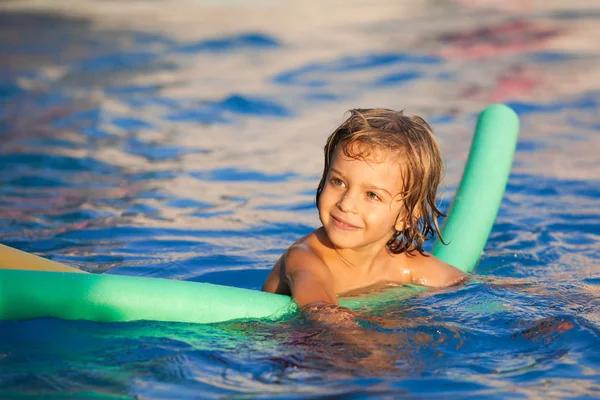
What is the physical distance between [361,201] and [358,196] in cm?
3

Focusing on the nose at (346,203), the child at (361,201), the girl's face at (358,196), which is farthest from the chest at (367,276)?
the nose at (346,203)

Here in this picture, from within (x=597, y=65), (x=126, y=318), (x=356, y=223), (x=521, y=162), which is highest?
(x=597, y=65)

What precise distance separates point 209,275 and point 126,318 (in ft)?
4.36

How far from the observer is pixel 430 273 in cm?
453

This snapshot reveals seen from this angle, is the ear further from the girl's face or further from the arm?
the arm

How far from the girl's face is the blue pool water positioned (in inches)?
15.9

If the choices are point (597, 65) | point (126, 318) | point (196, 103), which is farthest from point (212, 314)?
point (597, 65)

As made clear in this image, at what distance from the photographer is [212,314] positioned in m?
3.82

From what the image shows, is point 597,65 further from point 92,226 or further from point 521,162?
point 92,226

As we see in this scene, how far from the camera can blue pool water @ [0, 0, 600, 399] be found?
3.46 m

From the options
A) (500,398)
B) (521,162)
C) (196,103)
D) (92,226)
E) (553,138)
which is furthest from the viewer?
(196,103)

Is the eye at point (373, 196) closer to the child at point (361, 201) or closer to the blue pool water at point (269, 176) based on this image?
the child at point (361, 201)

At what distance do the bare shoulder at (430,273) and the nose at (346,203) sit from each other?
0.74 m

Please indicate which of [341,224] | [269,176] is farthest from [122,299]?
[269,176]
